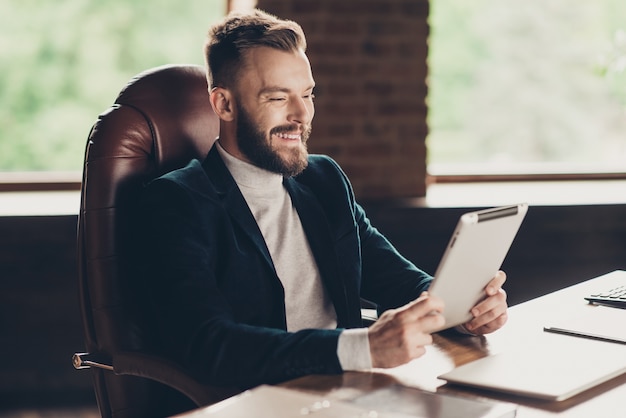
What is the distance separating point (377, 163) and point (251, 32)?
1.55m

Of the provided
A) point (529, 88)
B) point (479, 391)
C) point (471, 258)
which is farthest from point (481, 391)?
point (529, 88)

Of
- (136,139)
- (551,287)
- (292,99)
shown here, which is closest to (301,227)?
(292,99)

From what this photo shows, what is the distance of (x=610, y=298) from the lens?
1872 mm

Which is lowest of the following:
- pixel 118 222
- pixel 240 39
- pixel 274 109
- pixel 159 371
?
pixel 159 371

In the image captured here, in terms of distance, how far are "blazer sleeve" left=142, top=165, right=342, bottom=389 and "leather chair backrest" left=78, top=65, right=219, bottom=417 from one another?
8 centimetres

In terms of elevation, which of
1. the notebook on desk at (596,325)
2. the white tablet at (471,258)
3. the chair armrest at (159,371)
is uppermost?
the white tablet at (471,258)

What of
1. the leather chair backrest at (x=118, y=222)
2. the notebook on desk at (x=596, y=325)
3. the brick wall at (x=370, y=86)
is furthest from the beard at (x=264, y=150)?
the brick wall at (x=370, y=86)

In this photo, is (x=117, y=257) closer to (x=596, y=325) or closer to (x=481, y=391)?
(x=481, y=391)

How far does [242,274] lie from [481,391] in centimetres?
58

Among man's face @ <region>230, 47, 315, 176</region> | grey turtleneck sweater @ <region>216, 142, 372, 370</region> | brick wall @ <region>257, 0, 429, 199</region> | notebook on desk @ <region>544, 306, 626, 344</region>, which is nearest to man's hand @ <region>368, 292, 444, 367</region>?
notebook on desk @ <region>544, 306, 626, 344</region>

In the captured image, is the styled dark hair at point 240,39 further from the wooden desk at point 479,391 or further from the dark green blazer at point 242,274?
the wooden desk at point 479,391

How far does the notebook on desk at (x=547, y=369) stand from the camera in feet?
4.21

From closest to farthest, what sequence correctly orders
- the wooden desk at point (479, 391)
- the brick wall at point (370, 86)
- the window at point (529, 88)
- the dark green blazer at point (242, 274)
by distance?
the wooden desk at point (479, 391)
the dark green blazer at point (242, 274)
the brick wall at point (370, 86)
the window at point (529, 88)

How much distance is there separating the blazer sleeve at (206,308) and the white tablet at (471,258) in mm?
205
